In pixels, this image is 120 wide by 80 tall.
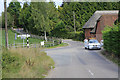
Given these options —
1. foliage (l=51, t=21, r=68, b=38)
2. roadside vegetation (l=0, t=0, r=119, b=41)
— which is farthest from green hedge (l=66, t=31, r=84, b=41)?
foliage (l=51, t=21, r=68, b=38)

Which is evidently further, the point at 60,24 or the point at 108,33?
the point at 60,24

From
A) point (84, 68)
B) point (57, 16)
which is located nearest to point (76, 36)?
point (57, 16)

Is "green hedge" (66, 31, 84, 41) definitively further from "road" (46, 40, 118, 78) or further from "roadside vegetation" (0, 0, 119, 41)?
"road" (46, 40, 118, 78)

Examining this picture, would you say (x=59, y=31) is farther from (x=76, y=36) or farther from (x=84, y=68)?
(x=84, y=68)

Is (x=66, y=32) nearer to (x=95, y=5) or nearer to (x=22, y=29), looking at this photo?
(x=95, y=5)

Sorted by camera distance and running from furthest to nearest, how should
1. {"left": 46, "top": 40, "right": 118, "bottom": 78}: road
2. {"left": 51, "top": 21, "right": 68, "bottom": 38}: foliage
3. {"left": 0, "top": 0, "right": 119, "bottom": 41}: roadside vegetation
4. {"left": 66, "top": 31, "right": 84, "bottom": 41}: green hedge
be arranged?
1. {"left": 66, "top": 31, "right": 84, "bottom": 41}: green hedge
2. {"left": 51, "top": 21, "right": 68, "bottom": 38}: foliage
3. {"left": 0, "top": 0, "right": 119, "bottom": 41}: roadside vegetation
4. {"left": 46, "top": 40, "right": 118, "bottom": 78}: road

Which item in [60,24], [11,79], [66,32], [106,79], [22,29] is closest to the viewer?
[11,79]

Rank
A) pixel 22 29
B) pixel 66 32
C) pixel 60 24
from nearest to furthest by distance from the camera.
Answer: pixel 60 24 → pixel 66 32 → pixel 22 29

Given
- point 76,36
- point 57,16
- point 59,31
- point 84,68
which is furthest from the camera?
point 76,36

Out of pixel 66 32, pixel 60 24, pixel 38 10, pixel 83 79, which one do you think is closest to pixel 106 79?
pixel 83 79

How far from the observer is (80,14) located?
67.1 m

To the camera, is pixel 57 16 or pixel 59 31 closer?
pixel 57 16

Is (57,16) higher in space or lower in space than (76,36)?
higher

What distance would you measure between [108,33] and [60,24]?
4115cm
